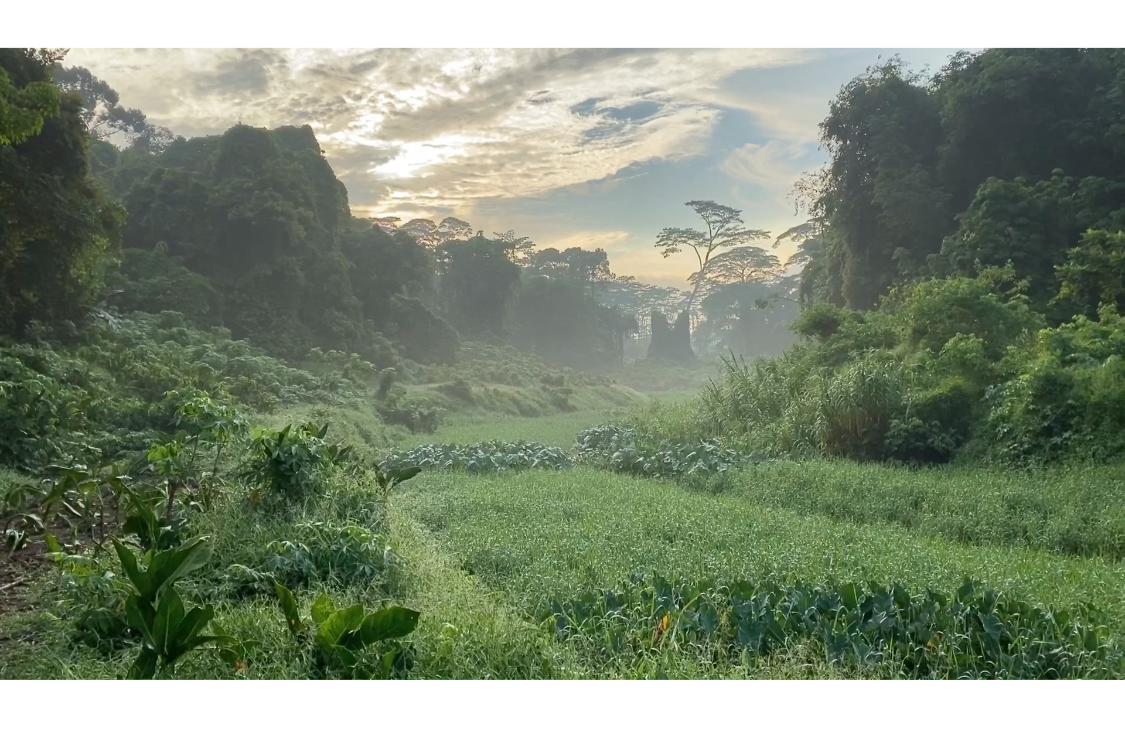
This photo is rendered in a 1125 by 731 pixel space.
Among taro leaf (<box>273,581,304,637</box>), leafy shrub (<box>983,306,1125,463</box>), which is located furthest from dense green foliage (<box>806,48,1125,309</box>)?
taro leaf (<box>273,581,304,637</box>)

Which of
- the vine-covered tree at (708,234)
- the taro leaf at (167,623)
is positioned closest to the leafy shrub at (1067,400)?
the vine-covered tree at (708,234)

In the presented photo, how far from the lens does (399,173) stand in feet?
21.4

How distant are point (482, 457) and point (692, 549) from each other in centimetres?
349

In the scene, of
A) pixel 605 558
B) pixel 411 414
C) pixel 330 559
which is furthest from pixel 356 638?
pixel 411 414

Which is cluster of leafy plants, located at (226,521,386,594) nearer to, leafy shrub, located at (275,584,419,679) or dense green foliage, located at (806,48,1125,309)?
leafy shrub, located at (275,584,419,679)

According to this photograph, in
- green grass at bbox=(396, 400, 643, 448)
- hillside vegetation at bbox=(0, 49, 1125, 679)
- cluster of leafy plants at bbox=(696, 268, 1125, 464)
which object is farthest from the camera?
green grass at bbox=(396, 400, 643, 448)

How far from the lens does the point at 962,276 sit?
8.73 m

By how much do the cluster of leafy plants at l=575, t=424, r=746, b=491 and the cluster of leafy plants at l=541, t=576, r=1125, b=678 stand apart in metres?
3.35

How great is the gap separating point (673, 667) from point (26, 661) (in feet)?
8.07

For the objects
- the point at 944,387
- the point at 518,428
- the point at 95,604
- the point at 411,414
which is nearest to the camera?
the point at 95,604

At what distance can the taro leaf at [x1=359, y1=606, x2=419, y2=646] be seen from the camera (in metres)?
2.71

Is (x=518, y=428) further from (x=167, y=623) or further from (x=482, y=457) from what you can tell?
(x=167, y=623)

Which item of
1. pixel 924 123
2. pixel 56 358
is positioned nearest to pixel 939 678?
pixel 56 358
